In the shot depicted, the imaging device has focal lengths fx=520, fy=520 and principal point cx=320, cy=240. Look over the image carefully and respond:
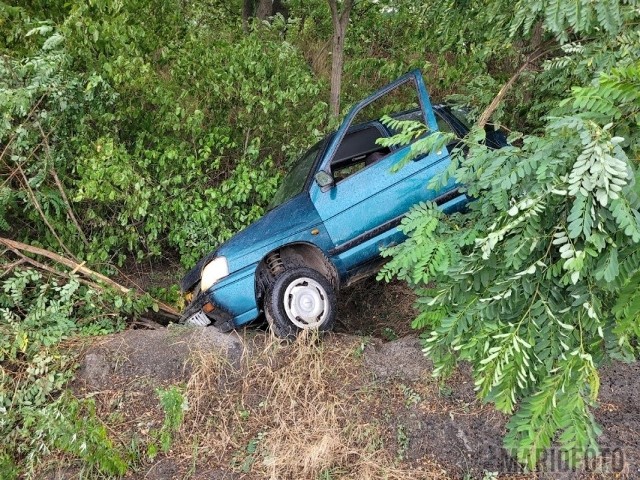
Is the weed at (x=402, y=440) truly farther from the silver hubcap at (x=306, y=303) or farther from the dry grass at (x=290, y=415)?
the silver hubcap at (x=306, y=303)

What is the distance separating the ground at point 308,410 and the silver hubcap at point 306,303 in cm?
20

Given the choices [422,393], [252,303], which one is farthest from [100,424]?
[422,393]

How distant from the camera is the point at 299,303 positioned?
14.6 ft

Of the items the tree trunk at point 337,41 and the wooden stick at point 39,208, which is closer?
the wooden stick at point 39,208

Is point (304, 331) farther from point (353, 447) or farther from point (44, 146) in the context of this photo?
point (44, 146)

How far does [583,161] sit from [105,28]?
16.2 feet

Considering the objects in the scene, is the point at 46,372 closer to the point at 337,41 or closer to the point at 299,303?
the point at 299,303

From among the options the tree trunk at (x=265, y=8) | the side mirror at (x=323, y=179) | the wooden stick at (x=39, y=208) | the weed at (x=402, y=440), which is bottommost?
the weed at (x=402, y=440)

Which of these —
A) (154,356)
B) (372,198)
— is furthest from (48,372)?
(372,198)

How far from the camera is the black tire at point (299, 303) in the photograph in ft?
14.3

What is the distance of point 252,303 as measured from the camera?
176 inches

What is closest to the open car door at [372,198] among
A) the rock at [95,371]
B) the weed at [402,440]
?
the weed at [402,440]

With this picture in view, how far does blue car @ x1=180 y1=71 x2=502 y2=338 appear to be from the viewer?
175 inches

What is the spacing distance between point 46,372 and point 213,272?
1536 mm
